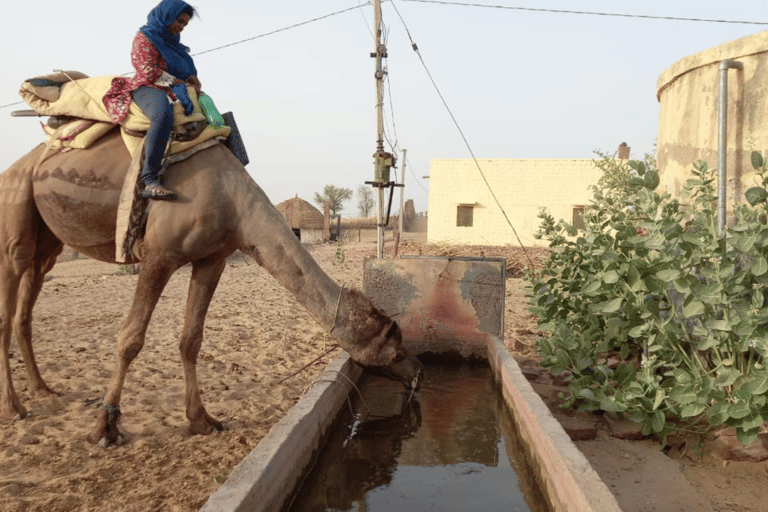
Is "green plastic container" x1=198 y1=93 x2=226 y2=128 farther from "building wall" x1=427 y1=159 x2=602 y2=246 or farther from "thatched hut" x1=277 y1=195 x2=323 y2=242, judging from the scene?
"thatched hut" x1=277 y1=195 x2=323 y2=242

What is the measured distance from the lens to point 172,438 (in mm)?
4188

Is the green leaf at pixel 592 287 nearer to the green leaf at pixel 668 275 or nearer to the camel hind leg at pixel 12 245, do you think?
the green leaf at pixel 668 275

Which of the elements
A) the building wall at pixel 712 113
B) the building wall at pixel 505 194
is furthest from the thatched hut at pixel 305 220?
the building wall at pixel 712 113

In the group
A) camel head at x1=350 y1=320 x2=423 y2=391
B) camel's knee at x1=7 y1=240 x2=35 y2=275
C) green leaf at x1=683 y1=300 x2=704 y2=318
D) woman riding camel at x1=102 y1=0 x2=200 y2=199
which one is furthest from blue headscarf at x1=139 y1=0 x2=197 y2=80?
green leaf at x1=683 y1=300 x2=704 y2=318

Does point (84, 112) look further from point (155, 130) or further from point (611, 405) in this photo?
point (611, 405)

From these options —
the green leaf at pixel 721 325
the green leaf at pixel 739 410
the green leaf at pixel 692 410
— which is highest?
the green leaf at pixel 721 325

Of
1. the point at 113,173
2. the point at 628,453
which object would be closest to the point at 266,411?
the point at 113,173

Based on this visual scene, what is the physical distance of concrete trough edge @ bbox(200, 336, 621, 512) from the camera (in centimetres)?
258

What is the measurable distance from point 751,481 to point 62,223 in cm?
512

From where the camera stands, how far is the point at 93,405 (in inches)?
191

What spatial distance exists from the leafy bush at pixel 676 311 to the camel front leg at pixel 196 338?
285 cm

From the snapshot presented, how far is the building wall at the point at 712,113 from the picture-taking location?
16.2 ft

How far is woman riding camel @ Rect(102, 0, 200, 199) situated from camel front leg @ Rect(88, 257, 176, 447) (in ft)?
1.80

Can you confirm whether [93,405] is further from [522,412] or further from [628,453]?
[628,453]
